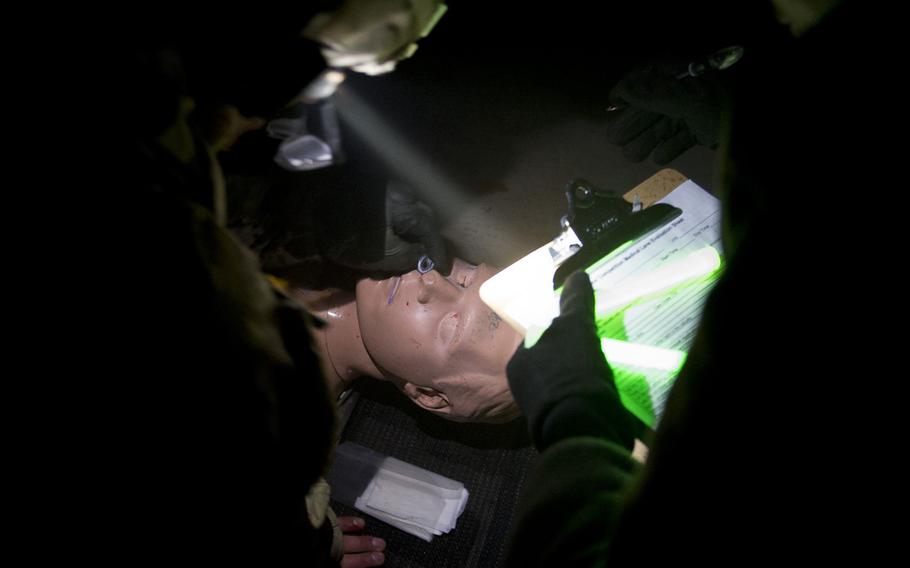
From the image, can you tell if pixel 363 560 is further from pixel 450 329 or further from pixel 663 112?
pixel 663 112

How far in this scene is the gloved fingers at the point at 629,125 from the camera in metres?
1.84

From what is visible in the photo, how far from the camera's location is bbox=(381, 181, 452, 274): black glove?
5.10 feet

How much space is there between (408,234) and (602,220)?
61cm

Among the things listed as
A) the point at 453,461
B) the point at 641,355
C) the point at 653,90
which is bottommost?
the point at 453,461

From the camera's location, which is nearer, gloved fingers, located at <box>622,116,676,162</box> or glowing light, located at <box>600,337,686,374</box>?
glowing light, located at <box>600,337,686,374</box>

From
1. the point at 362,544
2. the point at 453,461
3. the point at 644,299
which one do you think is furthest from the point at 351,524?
the point at 644,299

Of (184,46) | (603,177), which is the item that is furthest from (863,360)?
(603,177)

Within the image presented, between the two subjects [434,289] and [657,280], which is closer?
[657,280]

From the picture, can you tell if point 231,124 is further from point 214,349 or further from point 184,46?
point 214,349

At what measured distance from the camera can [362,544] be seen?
194 centimetres

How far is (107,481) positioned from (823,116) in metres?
0.85

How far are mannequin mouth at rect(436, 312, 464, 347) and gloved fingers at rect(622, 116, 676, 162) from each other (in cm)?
101

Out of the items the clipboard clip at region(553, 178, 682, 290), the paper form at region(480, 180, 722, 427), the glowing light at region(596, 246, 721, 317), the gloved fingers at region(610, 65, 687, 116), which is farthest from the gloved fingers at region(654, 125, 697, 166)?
the glowing light at region(596, 246, 721, 317)

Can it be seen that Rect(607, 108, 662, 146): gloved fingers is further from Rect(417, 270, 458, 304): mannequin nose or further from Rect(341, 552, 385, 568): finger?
Rect(341, 552, 385, 568): finger
